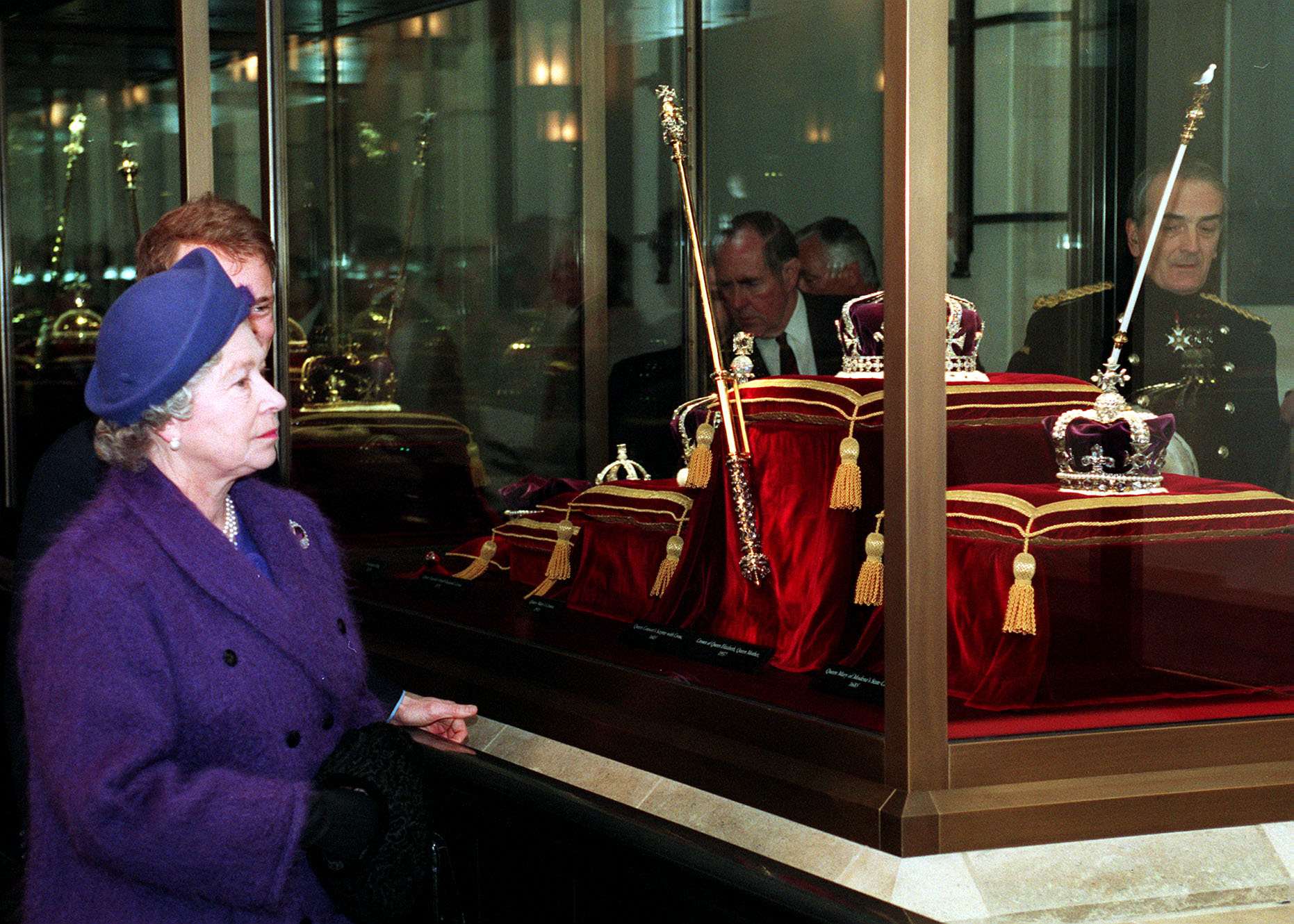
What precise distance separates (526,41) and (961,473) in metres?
2.02

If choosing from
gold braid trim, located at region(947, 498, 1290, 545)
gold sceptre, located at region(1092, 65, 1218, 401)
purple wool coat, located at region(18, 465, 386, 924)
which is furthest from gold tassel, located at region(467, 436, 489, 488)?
purple wool coat, located at region(18, 465, 386, 924)

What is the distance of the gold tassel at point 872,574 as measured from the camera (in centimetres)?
302

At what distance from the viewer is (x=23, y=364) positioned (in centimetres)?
709

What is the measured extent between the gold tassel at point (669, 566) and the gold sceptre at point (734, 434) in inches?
10.2

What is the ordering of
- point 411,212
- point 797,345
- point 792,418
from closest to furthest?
point 792,418 → point 797,345 → point 411,212

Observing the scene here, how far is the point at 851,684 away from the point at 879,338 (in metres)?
0.64

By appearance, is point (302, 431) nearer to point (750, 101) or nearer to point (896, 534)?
point (750, 101)

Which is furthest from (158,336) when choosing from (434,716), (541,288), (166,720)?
(541,288)

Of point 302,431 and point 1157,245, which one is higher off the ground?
point 1157,245

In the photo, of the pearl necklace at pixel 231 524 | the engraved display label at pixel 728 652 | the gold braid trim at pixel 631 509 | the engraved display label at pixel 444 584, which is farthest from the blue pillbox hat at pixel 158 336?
the engraved display label at pixel 444 584

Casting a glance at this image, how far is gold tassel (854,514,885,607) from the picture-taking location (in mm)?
3016

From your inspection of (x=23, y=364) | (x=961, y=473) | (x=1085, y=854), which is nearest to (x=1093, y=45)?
(x=961, y=473)

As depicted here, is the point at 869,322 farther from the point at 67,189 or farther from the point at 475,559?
the point at 67,189

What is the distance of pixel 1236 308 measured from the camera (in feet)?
9.37
